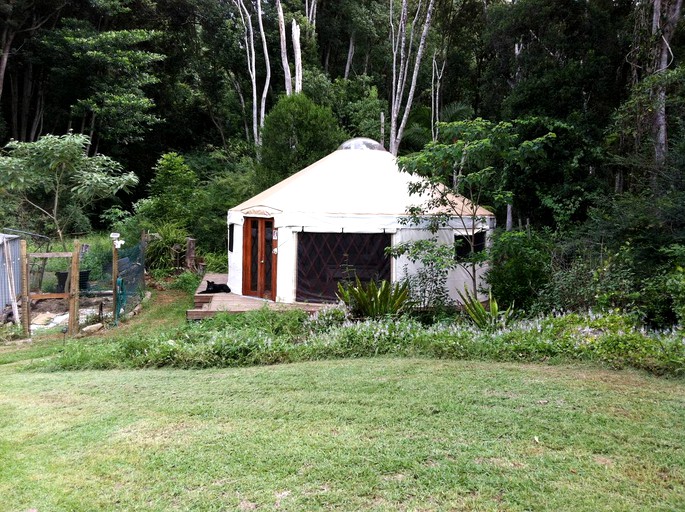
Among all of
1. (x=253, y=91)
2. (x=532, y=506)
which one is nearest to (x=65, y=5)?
(x=253, y=91)

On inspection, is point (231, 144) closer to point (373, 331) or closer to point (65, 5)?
point (65, 5)

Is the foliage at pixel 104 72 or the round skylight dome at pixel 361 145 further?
A: the foliage at pixel 104 72

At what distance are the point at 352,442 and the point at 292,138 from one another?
8868 millimetres

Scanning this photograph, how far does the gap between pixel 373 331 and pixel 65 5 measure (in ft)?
48.6

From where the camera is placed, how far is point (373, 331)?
528cm

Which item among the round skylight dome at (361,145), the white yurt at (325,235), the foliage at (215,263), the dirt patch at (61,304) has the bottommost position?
the dirt patch at (61,304)

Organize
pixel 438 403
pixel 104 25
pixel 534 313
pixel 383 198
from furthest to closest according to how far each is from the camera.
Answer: pixel 104 25 < pixel 383 198 < pixel 534 313 < pixel 438 403

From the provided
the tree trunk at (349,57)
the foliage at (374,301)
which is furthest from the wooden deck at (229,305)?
the tree trunk at (349,57)

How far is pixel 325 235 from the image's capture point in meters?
7.70

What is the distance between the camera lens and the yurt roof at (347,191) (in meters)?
7.79

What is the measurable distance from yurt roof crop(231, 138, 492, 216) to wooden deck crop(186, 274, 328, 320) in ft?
4.21

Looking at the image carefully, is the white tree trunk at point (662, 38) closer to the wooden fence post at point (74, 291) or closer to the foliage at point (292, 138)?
the foliage at point (292, 138)

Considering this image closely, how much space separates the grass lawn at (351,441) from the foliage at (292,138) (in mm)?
7202

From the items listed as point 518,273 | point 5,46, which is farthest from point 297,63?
point 518,273
